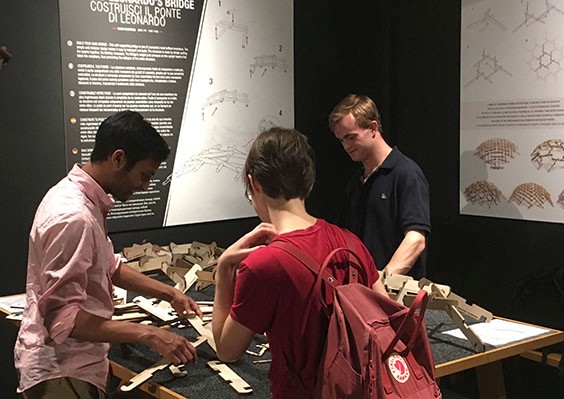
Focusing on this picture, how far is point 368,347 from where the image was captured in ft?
4.95

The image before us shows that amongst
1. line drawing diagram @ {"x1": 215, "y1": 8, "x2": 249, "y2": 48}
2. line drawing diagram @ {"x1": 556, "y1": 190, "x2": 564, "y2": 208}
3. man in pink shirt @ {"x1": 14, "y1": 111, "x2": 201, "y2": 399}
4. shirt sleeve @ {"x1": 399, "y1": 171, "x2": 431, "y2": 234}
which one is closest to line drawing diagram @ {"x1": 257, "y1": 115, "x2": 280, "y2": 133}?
line drawing diagram @ {"x1": 215, "y1": 8, "x2": 249, "y2": 48}

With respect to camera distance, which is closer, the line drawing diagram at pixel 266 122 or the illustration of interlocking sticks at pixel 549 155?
the illustration of interlocking sticks at pixel 549 155

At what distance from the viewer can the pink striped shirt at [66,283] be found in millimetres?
1854

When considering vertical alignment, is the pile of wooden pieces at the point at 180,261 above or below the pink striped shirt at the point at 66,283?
below

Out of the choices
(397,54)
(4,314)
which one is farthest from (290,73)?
(4,314)

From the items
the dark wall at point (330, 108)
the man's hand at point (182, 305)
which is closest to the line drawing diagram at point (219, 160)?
the dark wall at point (330, 108)

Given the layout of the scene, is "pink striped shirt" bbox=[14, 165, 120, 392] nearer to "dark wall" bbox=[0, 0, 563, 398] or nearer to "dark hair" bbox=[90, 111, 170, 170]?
"dark hair" bbox=[90, 111, 170, 170]

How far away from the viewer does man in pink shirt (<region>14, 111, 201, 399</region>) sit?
6.10 ft

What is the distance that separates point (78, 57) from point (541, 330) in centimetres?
265

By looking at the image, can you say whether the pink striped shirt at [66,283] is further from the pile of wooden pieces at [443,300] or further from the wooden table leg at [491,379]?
the wooden table leg at [491,379]

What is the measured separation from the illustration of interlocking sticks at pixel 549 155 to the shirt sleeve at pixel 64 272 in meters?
2.63

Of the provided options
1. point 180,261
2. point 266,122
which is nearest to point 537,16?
point 266,122

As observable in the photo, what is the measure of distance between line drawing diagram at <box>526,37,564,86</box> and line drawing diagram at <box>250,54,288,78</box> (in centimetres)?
156

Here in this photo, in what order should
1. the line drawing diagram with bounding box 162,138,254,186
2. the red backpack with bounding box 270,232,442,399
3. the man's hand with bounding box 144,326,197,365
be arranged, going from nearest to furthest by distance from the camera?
1. the red backpack with bounding box 270,232,442,399
2. the man's hand with bounding box 144,326,197,365
3. the line drawing diagram with bounding box 162,138,254,186
